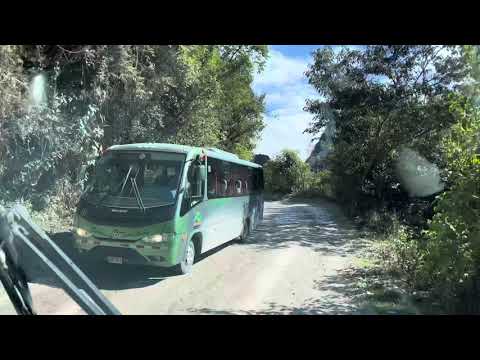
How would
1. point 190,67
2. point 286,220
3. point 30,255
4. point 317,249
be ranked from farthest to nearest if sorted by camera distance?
point 286,220
point 190,67
point 317,249
point 30,255

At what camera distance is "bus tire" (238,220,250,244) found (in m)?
12.0

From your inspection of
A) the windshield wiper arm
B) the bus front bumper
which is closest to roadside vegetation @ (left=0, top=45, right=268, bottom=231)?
the bus front bumper

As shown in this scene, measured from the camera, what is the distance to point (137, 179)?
7547 millimetres

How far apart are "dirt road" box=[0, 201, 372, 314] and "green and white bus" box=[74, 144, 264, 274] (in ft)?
1.50

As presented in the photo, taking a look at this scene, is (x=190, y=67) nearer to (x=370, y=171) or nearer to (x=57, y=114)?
(x=57, y=114)

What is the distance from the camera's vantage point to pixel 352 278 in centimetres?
822

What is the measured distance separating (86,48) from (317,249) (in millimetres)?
7475

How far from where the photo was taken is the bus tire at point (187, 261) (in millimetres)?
7624

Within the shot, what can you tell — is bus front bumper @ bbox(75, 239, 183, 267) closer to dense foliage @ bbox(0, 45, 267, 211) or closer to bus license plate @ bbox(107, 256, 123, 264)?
bus license plate @ bbox(107, 256, 123, 264)

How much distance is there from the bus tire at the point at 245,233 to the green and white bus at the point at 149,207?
2988 millimetres

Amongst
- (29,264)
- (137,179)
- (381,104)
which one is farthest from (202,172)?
(381,104)

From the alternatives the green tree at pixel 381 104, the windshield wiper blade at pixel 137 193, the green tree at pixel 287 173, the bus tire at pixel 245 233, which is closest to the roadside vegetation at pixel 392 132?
the green tree at pixel 381 104

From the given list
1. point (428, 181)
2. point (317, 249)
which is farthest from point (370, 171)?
point (317, 249)

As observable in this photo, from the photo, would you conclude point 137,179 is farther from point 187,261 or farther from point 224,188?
point 224,188
